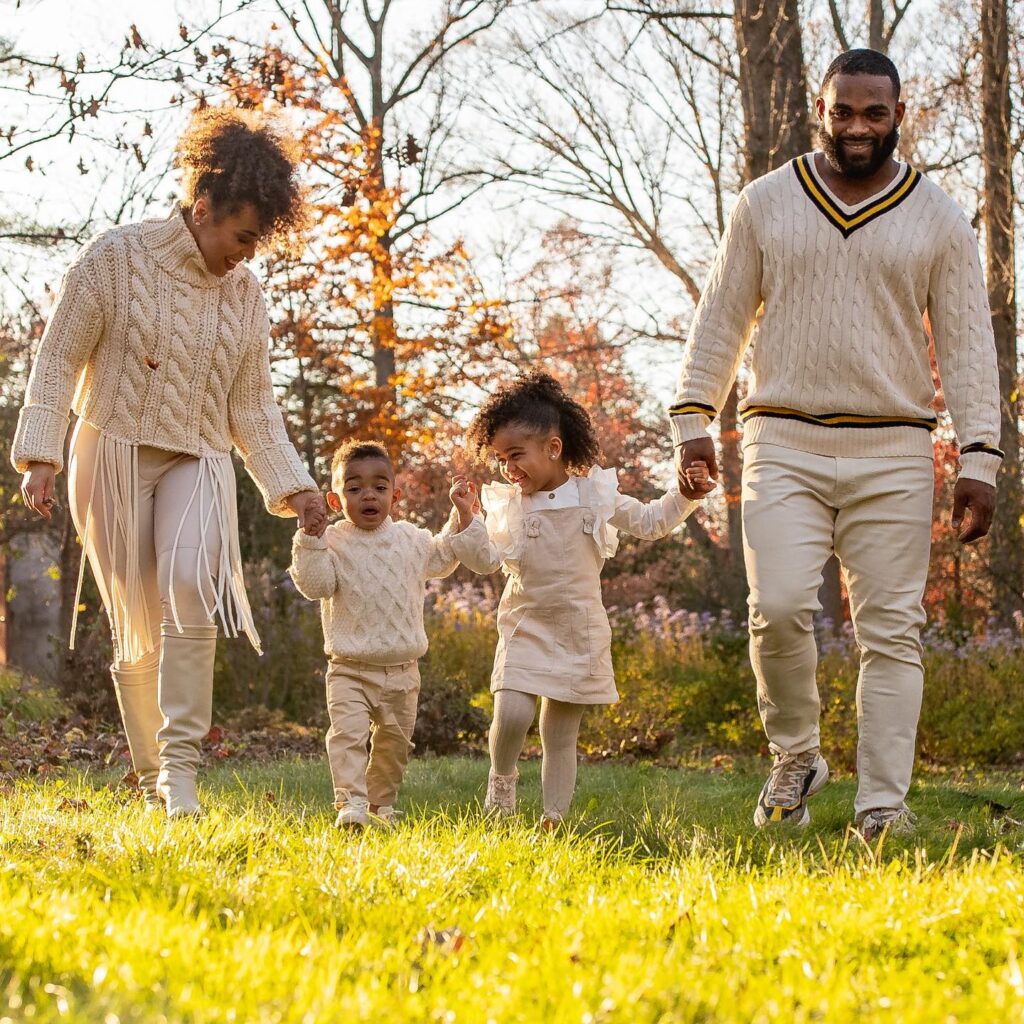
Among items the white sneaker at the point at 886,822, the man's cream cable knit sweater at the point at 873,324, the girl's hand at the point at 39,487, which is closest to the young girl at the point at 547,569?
the man's cream cable knit sweater at the point at 873,324

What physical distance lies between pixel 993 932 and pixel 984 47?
1272 centimetres

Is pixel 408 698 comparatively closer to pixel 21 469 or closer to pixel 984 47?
pixel 21 469

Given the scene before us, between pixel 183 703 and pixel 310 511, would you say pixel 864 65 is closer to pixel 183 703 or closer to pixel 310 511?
pixel 310 511

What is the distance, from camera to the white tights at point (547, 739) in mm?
5035

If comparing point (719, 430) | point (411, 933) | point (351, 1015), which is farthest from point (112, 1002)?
point (719, 430)

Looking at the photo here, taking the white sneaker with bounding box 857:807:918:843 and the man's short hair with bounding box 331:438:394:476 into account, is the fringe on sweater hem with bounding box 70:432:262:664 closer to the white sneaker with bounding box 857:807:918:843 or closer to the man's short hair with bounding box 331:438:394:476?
the man's short hair with bounding box 331:438:394:476

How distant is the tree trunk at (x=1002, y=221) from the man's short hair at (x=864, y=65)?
29.7ft

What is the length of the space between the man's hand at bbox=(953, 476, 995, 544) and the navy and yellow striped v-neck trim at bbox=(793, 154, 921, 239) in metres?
0.88

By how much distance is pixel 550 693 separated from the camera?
5031 millimetres

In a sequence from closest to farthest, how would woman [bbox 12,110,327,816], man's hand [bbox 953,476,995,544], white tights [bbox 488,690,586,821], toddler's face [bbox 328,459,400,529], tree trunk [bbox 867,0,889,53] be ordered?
man's hand [bbox 953,476,995,544] < woman [bbox 12,110,327,816] < white tights [bbox 488,690,586,821] < toddler's face [bbox 328,459,400,529] < tree trunk [bbox 867,0,889,53]

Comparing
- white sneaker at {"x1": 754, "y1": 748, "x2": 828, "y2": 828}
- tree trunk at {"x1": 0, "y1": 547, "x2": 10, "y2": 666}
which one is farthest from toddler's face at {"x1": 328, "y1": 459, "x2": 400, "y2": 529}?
tree trunk at {"x1": 0, "y1": 547, "x2": 10, "y2": 666}

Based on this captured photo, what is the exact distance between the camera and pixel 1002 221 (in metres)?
13.4

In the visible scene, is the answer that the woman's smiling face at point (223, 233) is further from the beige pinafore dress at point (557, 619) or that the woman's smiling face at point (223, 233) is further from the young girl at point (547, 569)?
the beige pinafore dress at point (557, 619)

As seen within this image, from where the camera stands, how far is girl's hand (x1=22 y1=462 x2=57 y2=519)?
15.0 ft
